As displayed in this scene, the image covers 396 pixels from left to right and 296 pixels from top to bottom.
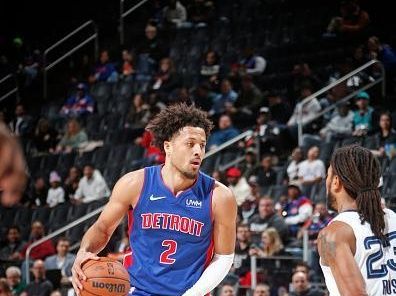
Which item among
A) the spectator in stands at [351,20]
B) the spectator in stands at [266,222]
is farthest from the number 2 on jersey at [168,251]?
the spectator in stands at [351,20]

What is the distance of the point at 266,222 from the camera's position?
39.8 feet

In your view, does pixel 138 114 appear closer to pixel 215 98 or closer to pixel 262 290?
pixel 215 98

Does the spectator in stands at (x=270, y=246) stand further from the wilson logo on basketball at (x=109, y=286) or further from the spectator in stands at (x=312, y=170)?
the wilson logo on basketball at (x=109, y=286)

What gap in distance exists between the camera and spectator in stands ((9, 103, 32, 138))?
1822cm

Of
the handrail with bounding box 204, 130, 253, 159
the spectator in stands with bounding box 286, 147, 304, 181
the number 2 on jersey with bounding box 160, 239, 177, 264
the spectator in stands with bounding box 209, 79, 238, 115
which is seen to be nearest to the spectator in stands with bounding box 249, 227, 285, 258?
the spectator in stands with bounding box 286, 147, 304, 181

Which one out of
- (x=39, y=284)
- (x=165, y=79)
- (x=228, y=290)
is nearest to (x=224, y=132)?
(x=165, y=79)

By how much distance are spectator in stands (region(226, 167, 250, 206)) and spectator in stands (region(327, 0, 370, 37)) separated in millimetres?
3877

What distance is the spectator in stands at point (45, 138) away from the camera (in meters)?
17.5

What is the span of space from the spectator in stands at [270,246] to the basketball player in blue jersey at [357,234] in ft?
22.2

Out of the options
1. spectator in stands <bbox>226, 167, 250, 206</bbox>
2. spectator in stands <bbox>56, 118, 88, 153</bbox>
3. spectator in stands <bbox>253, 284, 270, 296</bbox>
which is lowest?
spectator in stands <bbox>253, 284, 270, 296</bbox>

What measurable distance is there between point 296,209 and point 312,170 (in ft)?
2.47

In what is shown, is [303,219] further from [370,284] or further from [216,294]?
[370,284]

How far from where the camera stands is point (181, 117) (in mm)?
6594

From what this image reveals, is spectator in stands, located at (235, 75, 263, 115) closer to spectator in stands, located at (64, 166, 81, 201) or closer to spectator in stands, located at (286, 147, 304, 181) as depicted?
spectator in stands, located at (286, 147, 304, 181)
